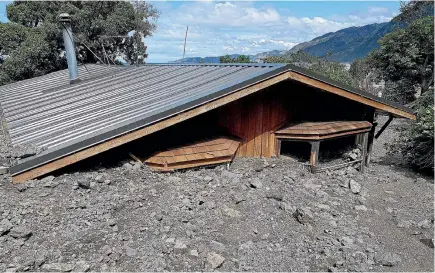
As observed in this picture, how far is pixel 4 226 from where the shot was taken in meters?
4.28

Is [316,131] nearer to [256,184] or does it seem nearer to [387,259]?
[256,184]

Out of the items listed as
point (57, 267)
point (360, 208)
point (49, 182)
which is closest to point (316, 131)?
point (360, 208)

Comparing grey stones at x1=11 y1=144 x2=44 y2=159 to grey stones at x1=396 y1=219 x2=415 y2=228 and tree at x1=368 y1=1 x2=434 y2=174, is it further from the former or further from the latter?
tree at x1=368 y1=1 x2=434 y2=174

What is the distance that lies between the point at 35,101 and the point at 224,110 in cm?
561

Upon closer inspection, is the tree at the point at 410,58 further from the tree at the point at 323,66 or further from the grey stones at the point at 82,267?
the grey stones at the point at 82,267

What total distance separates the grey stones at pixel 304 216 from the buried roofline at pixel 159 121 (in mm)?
2548

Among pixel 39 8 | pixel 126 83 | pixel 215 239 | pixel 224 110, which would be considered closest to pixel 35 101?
pixel 126 83

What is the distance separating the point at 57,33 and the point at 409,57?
2336cm

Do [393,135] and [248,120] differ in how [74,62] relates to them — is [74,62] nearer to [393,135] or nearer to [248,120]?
[248,120]

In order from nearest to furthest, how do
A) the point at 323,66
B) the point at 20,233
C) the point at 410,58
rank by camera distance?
the point at 20,233 → the point at 410,58 → the point at 323,66

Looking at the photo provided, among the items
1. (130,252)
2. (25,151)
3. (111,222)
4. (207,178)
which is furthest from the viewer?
(207,178)

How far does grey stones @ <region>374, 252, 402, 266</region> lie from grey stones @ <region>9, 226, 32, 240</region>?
5202mm

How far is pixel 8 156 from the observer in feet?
19.0

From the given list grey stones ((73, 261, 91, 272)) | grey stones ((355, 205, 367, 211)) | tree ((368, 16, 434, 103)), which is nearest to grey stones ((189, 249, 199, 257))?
grey stones ((73, 261, 91, 272))
